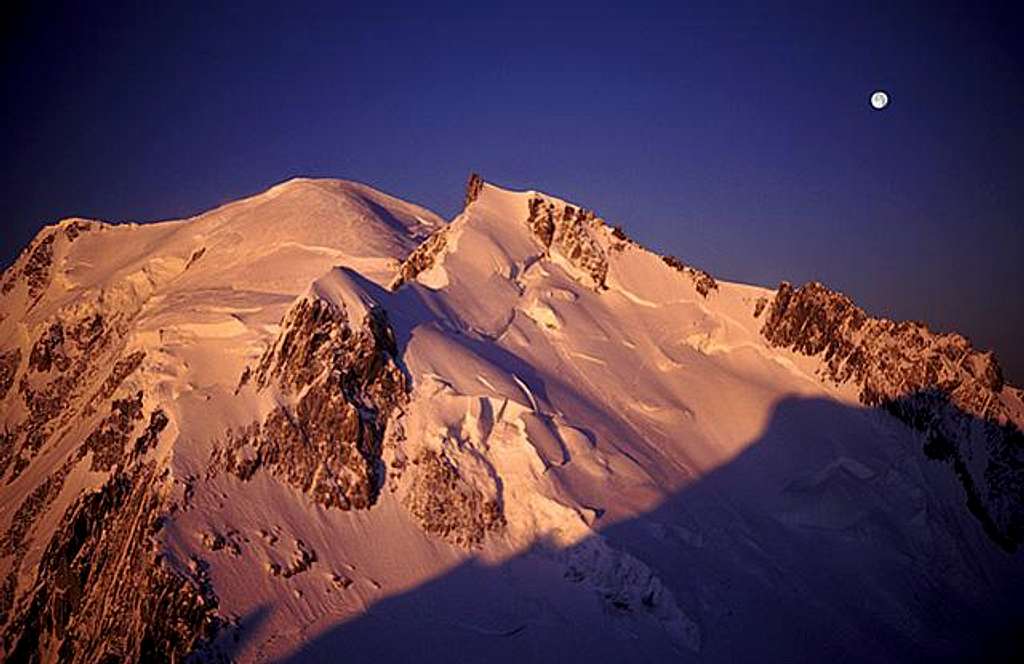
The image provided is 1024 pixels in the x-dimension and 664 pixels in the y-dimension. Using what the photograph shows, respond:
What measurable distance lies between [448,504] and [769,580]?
709 inches

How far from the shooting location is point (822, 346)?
5734 cm

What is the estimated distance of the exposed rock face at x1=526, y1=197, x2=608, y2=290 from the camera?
55688 mm

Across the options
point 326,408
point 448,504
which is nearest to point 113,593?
point 326,408

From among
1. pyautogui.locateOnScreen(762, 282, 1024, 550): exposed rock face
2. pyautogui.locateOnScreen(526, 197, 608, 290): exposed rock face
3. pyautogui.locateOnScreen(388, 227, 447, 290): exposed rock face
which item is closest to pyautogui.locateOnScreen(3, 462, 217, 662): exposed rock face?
pyautogui.locateOnScreen(388, 227, 447, 290): exposed rock face

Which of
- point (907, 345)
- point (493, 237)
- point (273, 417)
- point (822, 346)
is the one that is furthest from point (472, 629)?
point (907, 345)

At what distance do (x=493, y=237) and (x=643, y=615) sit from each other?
27.9 meters

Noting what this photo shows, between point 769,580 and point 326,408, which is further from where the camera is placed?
point 769,580

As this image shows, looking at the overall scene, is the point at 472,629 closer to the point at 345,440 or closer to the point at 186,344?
the point at 345,440

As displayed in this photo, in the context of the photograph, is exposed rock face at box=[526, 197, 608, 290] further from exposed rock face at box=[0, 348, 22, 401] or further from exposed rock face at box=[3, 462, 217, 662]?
exposed rock face at box=[0, 348, 22, 401]

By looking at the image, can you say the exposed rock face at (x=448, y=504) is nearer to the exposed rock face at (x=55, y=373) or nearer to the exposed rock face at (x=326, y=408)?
the exposed rock face at (x=326, y=408)

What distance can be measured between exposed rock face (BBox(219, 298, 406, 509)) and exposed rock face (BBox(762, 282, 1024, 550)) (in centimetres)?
3332

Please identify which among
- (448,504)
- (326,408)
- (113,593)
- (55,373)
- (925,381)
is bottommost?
(55,373)

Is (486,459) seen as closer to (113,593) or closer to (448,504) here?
(448,504)

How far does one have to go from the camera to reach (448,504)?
36094mm
